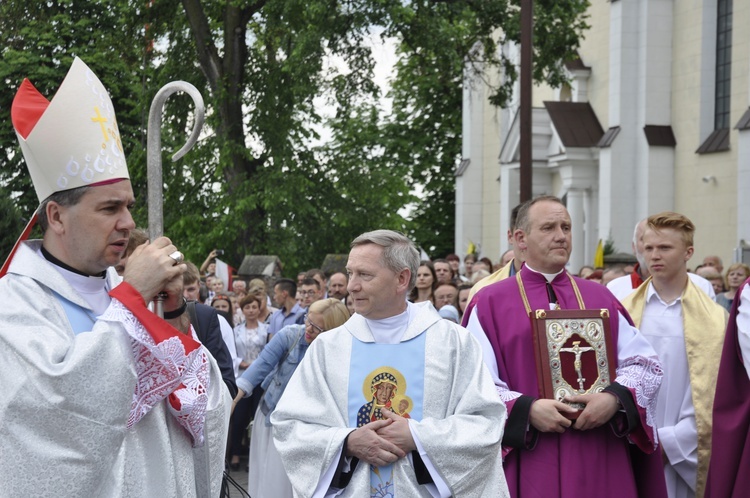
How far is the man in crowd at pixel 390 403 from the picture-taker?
4.62 m

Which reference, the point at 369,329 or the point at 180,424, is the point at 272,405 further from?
the point at 180,424

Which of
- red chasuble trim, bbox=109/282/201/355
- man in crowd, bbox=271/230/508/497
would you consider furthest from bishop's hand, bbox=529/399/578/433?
red chasuble trim, bbox=109/282/201/355

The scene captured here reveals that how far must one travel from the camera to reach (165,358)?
326 centimetres

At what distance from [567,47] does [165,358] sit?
1894 centimetres

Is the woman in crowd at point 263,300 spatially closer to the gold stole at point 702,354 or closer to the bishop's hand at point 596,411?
the gold stole at point 702,354

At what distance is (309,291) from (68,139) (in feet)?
25.4

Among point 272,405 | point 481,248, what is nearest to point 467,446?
point 272,405

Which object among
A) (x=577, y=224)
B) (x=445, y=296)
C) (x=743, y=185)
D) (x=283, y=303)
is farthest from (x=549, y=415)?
(x=577, y=224)

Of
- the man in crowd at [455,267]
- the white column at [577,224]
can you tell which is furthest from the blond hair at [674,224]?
the white column at [577,224]

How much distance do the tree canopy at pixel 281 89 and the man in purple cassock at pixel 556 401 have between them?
48.2 feet

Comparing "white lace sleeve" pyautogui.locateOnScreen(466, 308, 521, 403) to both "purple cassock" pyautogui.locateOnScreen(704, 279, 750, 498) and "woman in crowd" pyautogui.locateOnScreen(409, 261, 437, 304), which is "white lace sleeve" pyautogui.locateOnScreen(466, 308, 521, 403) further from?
"woman in crowd" pyautogui.locateOnScreen(409, 261, 437, 304)

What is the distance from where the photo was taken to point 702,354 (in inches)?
253

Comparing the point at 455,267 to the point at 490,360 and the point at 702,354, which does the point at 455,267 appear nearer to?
the point at 702,354

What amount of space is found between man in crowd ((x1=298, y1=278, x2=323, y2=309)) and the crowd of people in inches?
99.4
